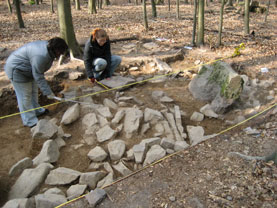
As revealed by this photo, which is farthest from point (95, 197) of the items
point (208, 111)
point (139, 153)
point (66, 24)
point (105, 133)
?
point (66, 24)

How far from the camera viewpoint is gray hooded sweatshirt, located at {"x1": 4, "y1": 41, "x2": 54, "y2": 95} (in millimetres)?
3584

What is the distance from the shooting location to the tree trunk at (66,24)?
21.0 ft

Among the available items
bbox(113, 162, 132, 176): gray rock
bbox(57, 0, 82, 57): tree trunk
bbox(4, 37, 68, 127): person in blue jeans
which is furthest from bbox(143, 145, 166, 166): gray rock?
bbox(57, 0, 82, 57): tree trunk

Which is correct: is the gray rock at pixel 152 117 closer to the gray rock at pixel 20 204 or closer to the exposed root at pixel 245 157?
the exposed root at pixel 245 157

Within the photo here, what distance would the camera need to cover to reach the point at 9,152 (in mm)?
3801

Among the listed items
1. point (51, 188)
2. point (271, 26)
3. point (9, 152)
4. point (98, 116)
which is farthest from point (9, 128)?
point (271, 26)

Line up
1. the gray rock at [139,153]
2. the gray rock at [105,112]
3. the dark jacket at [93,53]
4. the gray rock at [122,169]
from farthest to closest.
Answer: the dark jacket at [93,53] → the gray rock at [105,112] → the gray rock at [139,153] → the gray rock at [122,169]

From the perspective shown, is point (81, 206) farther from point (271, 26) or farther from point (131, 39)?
point (271, 26)

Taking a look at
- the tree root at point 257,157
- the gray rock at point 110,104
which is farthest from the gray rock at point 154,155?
the gray rock at point 110,104

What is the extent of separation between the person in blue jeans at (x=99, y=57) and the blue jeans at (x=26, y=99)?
120 cm

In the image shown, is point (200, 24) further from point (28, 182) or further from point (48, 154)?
point (28, 182)

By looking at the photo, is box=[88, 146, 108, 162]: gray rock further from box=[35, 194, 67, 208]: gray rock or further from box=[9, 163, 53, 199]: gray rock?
box=[35, 194, 67, 208]: gray rock

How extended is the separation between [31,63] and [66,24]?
333 cm

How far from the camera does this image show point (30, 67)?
3869 millimetres
